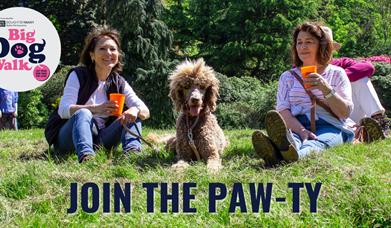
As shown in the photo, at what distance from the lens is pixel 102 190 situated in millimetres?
3682

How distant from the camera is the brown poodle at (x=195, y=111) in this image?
4719mm

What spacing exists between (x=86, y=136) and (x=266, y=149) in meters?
1.73

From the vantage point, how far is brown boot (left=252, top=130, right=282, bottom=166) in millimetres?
4352

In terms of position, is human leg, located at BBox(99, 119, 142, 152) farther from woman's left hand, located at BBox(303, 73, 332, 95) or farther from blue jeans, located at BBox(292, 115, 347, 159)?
woman's left hand, located at BBox(303, 73, 332, 95)

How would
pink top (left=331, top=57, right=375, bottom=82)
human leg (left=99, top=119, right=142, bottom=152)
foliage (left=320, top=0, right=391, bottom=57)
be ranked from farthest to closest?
foliage (left=320, top=0, right=391, bottom=57)
pink top (left=331, top=57, right=375, bottom=82)
human leg (left=99, top=119, right=142, bottom=152)

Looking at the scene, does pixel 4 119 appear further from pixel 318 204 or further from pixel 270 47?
pixel 318 204

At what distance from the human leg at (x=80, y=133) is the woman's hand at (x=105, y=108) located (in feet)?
0.23

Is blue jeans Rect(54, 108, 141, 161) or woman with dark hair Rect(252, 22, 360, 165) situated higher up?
woman with dark hair Rect(252, 22, 360, 165)

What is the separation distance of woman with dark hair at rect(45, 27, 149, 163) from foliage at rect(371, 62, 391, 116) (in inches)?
318

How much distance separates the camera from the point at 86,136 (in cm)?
482

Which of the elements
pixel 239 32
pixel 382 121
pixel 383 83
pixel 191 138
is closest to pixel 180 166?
pixel 191 138

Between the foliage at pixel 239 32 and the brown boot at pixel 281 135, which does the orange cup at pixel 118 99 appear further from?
the foliage at pixel 239 32

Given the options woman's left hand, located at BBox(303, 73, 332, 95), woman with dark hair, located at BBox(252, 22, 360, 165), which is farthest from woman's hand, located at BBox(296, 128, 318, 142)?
woman's left hand, located at BBox(303, 73, 332, 95)

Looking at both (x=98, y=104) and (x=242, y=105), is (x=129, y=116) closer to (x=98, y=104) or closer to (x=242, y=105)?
(x=98, y=104)
